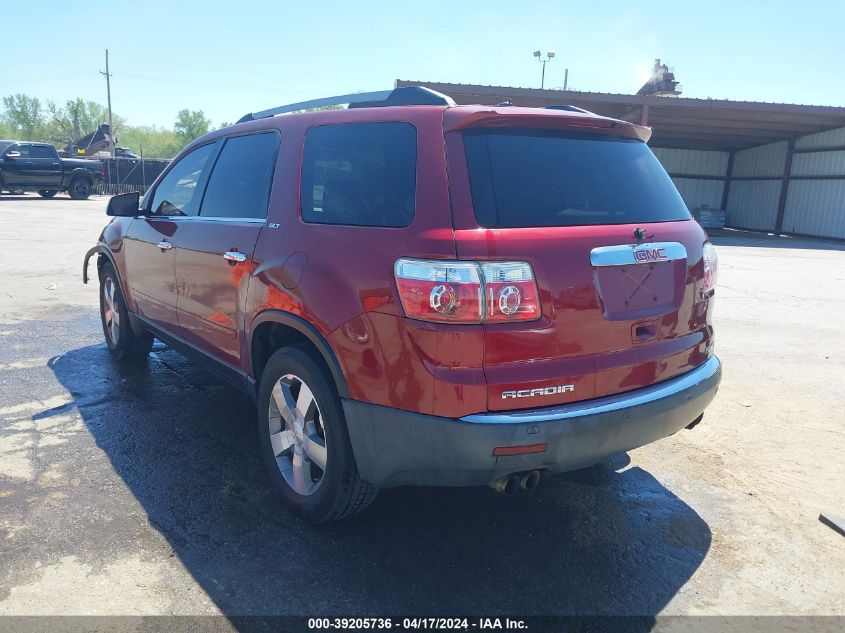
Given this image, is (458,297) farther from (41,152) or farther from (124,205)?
(41,152)

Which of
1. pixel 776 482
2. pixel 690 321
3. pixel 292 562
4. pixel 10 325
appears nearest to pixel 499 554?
pixel 292 562

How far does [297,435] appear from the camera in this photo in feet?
9.98

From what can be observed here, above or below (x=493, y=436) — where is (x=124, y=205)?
above

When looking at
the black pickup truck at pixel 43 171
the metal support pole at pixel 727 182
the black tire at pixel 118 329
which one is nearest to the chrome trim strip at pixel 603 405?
the black tire at pixel 118 329

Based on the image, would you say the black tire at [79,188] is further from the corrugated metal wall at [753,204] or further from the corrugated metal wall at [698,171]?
the corrugated metal wall at [753,204]

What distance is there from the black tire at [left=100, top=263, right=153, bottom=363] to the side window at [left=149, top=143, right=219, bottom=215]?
107cm

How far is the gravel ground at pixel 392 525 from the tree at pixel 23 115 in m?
103

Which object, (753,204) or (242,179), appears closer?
(242,179)

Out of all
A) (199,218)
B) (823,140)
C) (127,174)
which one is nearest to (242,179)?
(199,218)

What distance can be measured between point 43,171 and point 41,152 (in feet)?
2.34

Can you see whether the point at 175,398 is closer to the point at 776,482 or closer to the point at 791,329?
the point at 776,482

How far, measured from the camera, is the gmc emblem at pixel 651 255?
2648mm

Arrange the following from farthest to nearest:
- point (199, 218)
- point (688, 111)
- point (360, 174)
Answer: point (688, 111) → point (199, 218) → point (360, 174)

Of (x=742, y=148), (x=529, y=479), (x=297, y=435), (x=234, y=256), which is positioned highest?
(x=742, y=148)
